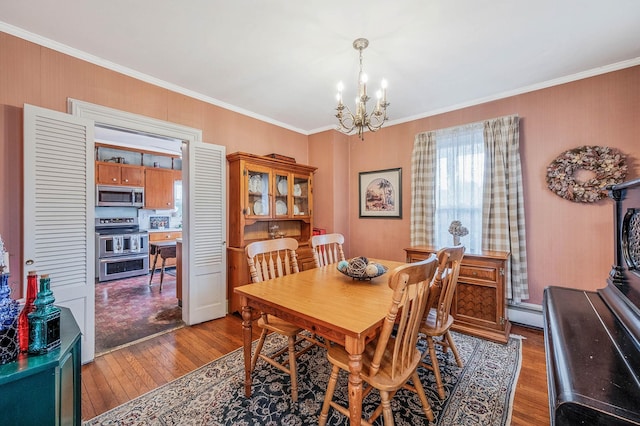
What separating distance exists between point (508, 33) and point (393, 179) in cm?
212

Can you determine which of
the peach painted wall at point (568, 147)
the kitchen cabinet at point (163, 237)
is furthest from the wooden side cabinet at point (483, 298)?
the kitchen cabinet at point (163, 237)

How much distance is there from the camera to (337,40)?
215 centimetres

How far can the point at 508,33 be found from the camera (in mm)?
2064

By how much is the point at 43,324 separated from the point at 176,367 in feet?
5.13

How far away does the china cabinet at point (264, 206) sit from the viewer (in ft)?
10.9

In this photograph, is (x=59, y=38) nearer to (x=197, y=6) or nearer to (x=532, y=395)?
(x=197, y=6)

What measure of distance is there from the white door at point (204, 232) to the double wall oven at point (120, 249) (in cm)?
299

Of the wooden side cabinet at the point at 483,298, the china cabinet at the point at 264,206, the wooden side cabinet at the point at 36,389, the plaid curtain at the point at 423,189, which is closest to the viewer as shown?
the wooden side cabinet at the point at 36,389

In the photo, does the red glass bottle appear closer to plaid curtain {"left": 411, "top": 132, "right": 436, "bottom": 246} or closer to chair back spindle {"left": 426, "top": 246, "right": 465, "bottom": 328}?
chair back spindle {"left": 426, "top": 246, "right": 465, "bottom": 328}

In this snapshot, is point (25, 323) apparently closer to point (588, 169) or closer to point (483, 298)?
→ point (483, 298)

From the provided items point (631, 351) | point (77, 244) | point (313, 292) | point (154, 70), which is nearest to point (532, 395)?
point (631, 351)

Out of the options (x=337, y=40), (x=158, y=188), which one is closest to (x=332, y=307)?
(x=337, y=40)

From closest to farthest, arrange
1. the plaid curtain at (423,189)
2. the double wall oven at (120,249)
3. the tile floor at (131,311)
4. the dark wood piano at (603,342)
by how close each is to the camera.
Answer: the dark wood piano at (603,342) < the tile floor at (131,311) < the plaid curtain at (423,189) < the double wall oven at (120,249)

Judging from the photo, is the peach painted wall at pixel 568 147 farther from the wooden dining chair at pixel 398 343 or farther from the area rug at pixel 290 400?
the wooden dining chair at pixel 398 343
